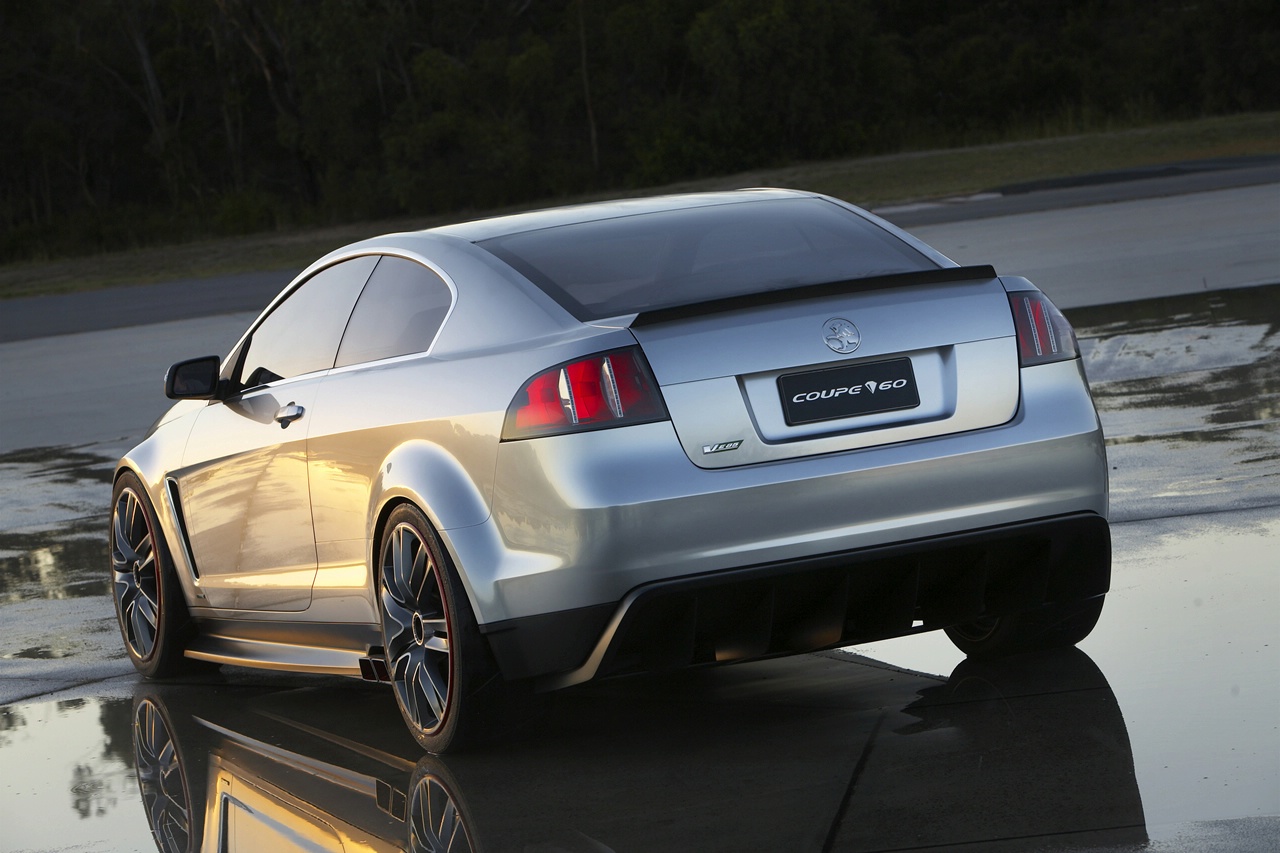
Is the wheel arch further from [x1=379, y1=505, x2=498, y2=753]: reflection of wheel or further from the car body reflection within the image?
the car body reflection

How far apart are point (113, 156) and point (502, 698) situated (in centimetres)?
6831

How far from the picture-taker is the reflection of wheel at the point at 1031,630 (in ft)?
19.1

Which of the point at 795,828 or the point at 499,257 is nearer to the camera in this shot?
the point at 795,828

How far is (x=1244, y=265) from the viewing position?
1773cm

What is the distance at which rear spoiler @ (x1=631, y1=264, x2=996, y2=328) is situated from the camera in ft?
Result: 16.5

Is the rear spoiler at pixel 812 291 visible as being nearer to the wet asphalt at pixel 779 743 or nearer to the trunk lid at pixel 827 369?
the trunk lid at pixel 827 369

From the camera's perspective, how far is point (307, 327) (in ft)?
21.1

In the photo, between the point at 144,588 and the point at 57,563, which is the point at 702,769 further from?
the point at 57,563

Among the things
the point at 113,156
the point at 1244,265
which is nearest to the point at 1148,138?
the point at 1244,265

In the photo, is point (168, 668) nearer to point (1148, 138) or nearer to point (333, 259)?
point (333, 259)

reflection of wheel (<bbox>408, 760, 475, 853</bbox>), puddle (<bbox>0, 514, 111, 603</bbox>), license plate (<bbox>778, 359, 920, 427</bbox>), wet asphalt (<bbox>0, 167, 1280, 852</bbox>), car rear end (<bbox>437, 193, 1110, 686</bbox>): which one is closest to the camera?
wet asphalt (<bbox>0, 167, 1280, 852</bbox>)

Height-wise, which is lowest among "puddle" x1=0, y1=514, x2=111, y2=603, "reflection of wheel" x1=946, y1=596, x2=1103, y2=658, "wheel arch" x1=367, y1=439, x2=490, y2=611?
"puddle" x1=0, y1=514, x2=111, y2=603

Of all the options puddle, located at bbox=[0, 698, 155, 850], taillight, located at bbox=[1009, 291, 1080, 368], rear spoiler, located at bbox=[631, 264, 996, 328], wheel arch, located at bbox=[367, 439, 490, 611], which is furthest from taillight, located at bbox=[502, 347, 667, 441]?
puddle, located at bbox=[0, 698, 155, 850]

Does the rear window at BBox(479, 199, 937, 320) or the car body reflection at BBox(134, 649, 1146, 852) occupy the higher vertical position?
the rear window at BBox(479, 199, 937, 320)
